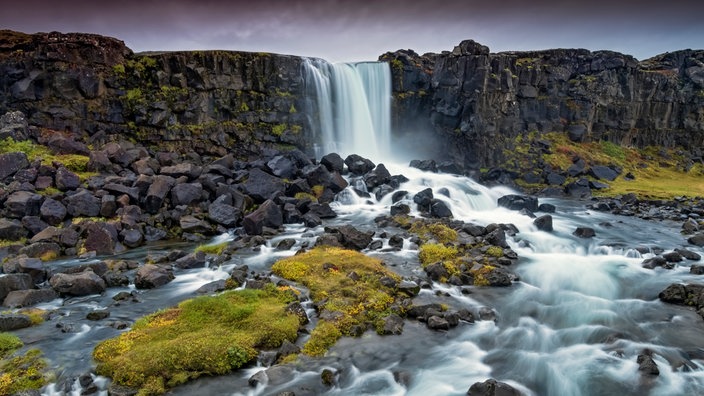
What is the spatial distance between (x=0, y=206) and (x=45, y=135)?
12.7 metres

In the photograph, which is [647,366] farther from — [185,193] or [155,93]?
[155,93]

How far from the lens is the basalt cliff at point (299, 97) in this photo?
35.9m

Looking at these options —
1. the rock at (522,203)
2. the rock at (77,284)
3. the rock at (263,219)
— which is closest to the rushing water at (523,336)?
the rock at (77,284)

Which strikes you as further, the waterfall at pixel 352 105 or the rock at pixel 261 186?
the waterfall at pixel 352 105

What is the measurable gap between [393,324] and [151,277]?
9.44 metres

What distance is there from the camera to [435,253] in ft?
66.3

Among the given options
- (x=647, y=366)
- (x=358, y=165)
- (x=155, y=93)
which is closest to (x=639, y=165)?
(x=358, y=165)

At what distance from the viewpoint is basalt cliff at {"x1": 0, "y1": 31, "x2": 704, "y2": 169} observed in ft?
118

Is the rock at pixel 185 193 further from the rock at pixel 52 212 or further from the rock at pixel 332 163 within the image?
the rock at pixel 332 163

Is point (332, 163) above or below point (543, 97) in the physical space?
below

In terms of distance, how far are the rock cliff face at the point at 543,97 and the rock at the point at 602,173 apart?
6.90 metres

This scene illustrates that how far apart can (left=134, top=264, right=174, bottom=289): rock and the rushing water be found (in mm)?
314

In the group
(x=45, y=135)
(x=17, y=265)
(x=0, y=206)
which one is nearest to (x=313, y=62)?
(x=45, y=135)

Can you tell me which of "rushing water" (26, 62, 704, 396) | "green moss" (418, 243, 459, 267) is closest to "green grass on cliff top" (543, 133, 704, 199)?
"rushing water" (26, 62, 704, 396)
